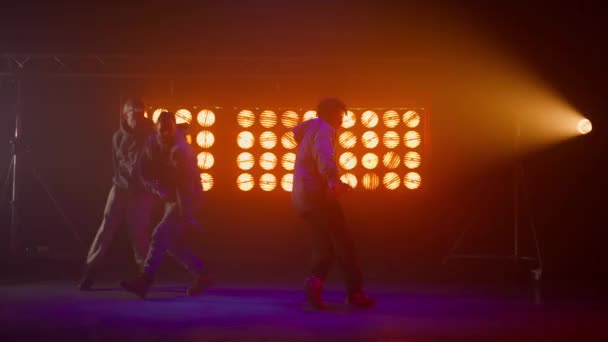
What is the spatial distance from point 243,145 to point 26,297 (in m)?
4.49

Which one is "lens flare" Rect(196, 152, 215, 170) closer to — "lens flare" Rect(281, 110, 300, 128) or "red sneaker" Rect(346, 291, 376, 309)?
"lens flare" Rect(281, 110, 300, 128)

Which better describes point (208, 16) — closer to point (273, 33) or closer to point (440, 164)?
point (273, 33)

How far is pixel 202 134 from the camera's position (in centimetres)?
1093

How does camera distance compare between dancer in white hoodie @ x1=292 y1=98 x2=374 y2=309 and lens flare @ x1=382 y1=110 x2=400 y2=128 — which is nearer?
dancer in white hoodie @ x1=292 y1=98 x2=374 y2=309

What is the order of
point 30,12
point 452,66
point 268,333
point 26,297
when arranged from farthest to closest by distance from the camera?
point 452,66 < point 30,12 < point 26,297 < point 268,333

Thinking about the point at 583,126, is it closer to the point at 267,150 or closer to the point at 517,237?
the point at 517,237

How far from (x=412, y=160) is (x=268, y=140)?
7.25 feet

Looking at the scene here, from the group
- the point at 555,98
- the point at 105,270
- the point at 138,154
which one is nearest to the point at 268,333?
the point at 138,154

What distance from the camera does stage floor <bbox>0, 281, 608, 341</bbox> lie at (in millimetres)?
5230

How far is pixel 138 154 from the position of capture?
7.59 meters

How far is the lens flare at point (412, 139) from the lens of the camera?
10766 millimetres

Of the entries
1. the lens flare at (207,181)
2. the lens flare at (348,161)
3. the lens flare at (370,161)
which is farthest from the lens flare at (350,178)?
the lens flare at (207,181)

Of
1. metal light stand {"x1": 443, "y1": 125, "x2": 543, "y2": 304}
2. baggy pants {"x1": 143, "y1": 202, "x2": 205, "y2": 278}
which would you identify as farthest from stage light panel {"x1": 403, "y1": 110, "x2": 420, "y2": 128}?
baggy pants {"x1": 143, "y1": 202, "x2": 205, "y2": 278}

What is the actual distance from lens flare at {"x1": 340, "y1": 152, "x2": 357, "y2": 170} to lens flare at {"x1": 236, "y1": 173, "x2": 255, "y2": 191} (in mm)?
1397
